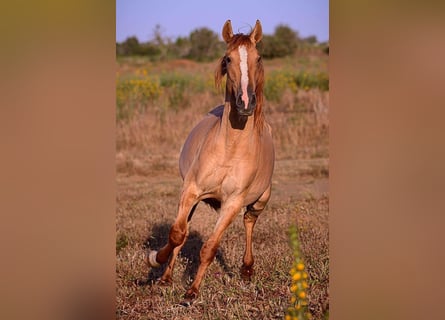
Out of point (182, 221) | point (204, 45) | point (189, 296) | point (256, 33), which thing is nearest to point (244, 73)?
point (256, 33)

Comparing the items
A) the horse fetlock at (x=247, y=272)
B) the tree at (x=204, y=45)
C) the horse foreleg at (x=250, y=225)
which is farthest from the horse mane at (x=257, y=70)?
the tree at (x=204, y=45)

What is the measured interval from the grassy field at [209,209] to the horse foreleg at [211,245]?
7cm

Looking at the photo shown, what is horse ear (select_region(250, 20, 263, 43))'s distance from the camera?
3789 millimetres

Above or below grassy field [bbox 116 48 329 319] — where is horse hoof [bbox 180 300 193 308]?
below

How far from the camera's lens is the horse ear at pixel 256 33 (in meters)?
3.79

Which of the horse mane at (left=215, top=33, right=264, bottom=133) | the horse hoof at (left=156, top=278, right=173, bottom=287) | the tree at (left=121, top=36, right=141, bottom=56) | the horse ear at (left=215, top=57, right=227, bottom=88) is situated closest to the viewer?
the horse mane at (left=215, top=33, right=264, bottom=133)

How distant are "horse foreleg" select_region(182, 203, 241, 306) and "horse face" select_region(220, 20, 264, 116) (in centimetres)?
62

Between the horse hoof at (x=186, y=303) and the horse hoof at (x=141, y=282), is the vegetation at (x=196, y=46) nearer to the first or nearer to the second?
the horse hoof at (x=141, y=282)

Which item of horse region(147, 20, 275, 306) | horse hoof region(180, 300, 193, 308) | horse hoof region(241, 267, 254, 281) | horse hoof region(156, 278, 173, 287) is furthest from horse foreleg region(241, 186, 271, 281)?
horse hoof region(180, 300, 193, 308)

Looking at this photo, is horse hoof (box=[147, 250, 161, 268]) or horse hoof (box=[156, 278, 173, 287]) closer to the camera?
horse hoof (box=[147, 250, 161, 268])

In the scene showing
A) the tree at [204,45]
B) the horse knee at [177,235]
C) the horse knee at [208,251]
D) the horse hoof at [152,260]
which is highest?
the tree at [204,45]

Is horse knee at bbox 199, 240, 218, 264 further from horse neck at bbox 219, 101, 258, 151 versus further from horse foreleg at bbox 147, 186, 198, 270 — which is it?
horse neck at bbox 219, 101, 258, 151
